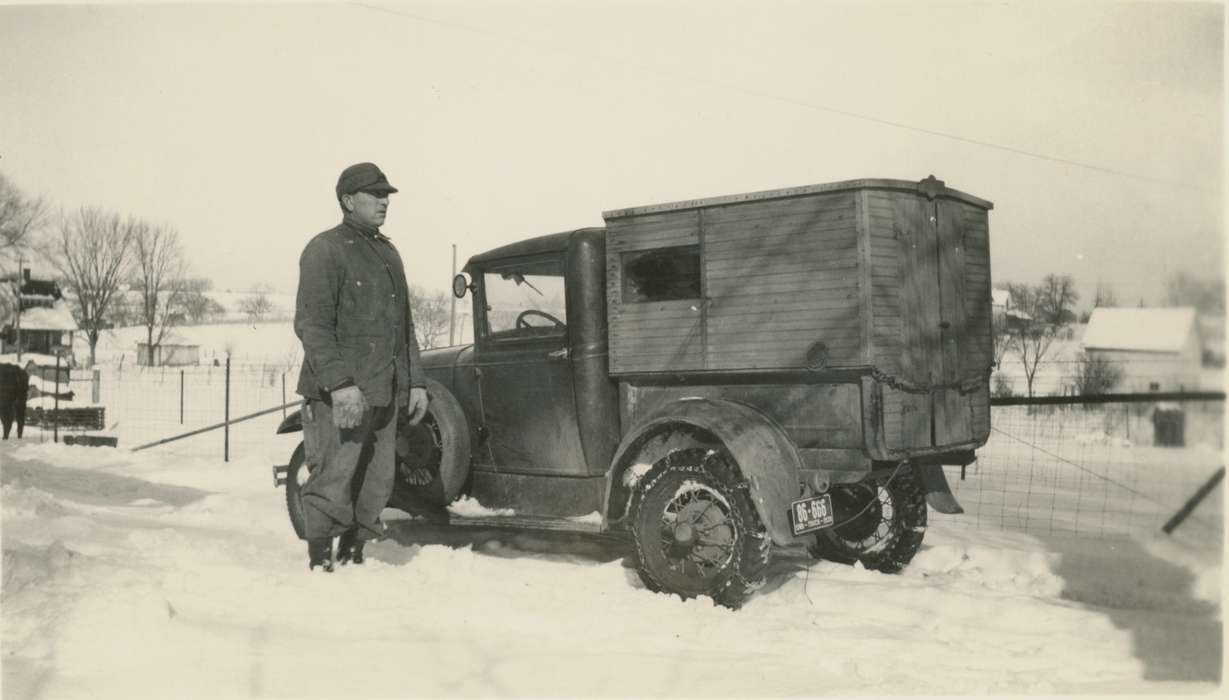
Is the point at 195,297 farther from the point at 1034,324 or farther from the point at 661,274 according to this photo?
the point at 661,274

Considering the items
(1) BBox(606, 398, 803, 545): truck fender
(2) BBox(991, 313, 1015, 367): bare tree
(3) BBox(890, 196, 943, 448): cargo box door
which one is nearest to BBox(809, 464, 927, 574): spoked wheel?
(3) BBox(890, 196, 943, 448): cargo box door

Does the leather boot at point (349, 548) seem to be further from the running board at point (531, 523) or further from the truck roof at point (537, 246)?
the truck roof at point (537, 246)

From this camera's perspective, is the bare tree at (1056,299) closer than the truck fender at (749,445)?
No

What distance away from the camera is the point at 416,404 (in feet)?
16.1

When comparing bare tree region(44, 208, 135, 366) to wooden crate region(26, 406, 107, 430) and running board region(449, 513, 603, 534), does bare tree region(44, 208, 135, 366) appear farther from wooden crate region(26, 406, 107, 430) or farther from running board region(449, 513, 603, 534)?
running board region(449, 513, 603, 534)

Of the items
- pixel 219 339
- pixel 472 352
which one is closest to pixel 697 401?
pixel 472 352

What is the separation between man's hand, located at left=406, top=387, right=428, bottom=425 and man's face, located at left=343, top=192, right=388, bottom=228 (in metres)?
0.92

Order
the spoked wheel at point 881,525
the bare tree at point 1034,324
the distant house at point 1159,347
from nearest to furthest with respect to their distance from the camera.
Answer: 1. the distant house at point 1159,347
2. the spoked wheel at point 881,525
3. the bare tree at point 1034,324

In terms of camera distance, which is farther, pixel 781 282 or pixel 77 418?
pixel 77 418

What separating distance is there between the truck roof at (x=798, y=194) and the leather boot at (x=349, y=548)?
218 centimetres

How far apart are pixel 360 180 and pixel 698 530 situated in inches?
97.1

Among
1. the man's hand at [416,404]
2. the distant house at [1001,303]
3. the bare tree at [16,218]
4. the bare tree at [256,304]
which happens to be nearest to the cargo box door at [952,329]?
the distant house at [1001,303]

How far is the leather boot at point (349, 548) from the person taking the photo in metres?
4.72

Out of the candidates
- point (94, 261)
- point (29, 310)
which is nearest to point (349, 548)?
point (29, 310)
